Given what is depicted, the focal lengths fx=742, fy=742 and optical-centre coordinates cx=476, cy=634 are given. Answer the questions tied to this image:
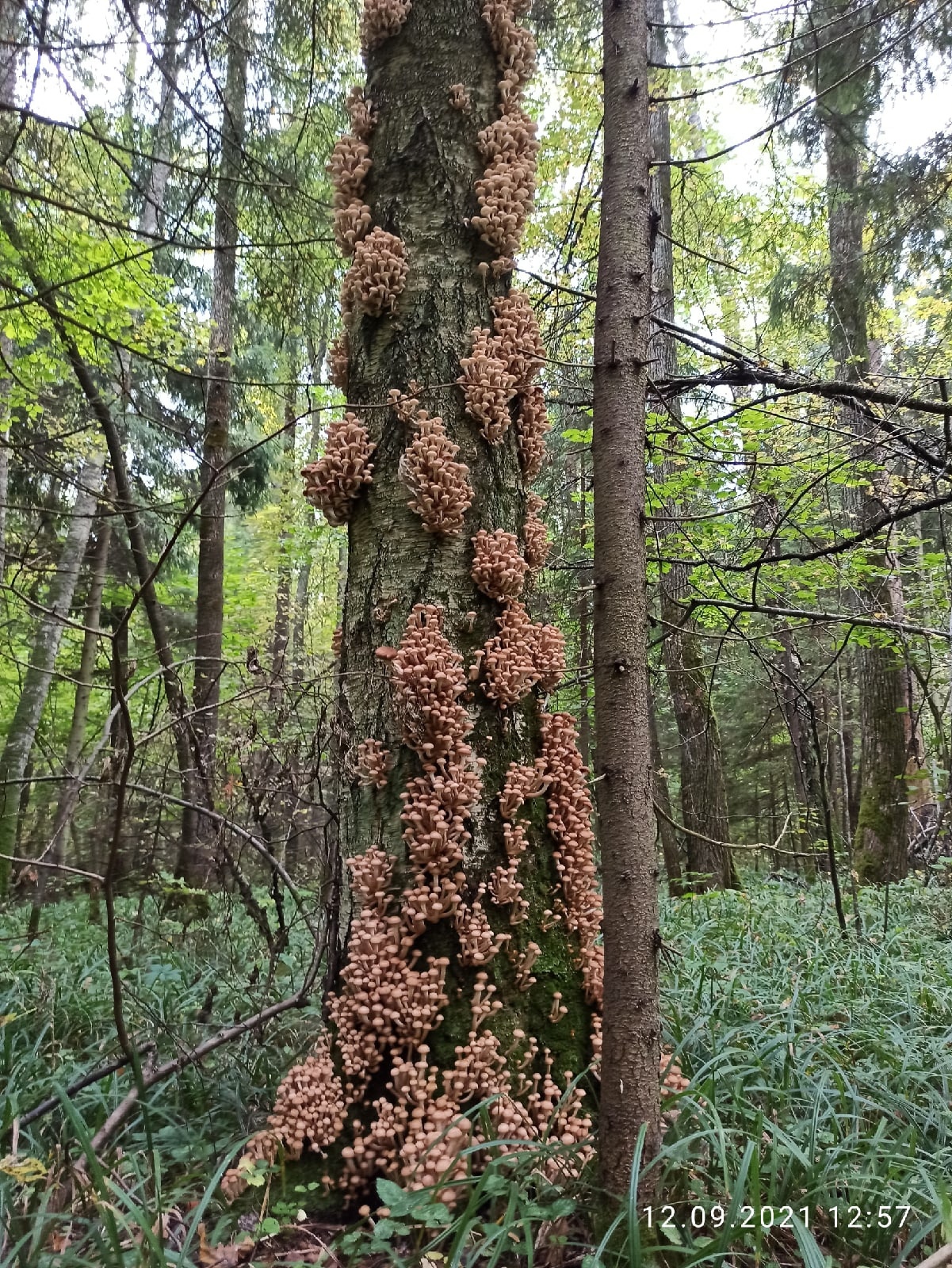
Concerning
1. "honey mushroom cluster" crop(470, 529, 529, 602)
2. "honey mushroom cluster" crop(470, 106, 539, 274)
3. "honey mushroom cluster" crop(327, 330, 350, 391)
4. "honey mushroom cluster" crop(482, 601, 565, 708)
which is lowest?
"honey mushroom cluster" crop(482, 601, 565, 708)

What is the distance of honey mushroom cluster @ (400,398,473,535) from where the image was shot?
239 cm

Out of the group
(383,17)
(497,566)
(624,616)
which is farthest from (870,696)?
(383,17)

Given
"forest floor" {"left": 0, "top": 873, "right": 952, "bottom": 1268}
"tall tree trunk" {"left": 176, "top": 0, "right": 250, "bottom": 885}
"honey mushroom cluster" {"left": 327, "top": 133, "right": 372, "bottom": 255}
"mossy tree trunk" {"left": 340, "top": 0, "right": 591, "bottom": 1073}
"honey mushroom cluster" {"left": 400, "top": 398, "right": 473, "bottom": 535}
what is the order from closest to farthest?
"forest floor" {"left": 0, "top": 873, "right": 952, "bottom": 1268}
"mossy tree trunk" {"left": 340, "top": 0, "right": 591, "bottom": 1073}
"honey mushroom cluster" {"left": 400, "top": 398, "right": 473, "bottom": 535}
"honey mushroom cluster" {"left": 327, "top": 133, "right": 372, "bottom": 255}
"tall tree trunk" {"left": 176, "top": 0, "right": 250, "bottom": 885}

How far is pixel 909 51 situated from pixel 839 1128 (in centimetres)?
765

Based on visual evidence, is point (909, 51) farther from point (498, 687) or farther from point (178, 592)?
point (178, 592)

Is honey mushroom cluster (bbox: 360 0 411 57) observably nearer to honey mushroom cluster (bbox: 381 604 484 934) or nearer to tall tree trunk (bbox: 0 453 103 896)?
honey mushroom cluster (bbox: 381 604 484 934)

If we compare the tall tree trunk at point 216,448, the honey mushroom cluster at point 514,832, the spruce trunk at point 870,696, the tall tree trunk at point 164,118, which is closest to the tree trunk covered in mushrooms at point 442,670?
the honey mushroom cluster at point 514,832

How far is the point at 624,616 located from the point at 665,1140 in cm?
142

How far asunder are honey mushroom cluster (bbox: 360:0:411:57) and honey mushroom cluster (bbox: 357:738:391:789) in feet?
8.83

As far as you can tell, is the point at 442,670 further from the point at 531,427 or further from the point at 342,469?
the point at 531,427

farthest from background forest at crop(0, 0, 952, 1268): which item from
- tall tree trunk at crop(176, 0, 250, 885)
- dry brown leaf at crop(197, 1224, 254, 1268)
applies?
tall tree trunk at crop(176, 0, 250, 885)

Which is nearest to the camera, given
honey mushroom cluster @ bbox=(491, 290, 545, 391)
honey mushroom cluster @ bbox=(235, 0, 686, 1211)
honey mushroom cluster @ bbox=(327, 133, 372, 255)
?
honey mushroom cluster @ bbox=(235, 0, 686, 1211)

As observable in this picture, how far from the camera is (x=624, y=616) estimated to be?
2.03 m

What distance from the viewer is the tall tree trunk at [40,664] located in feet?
27.3
